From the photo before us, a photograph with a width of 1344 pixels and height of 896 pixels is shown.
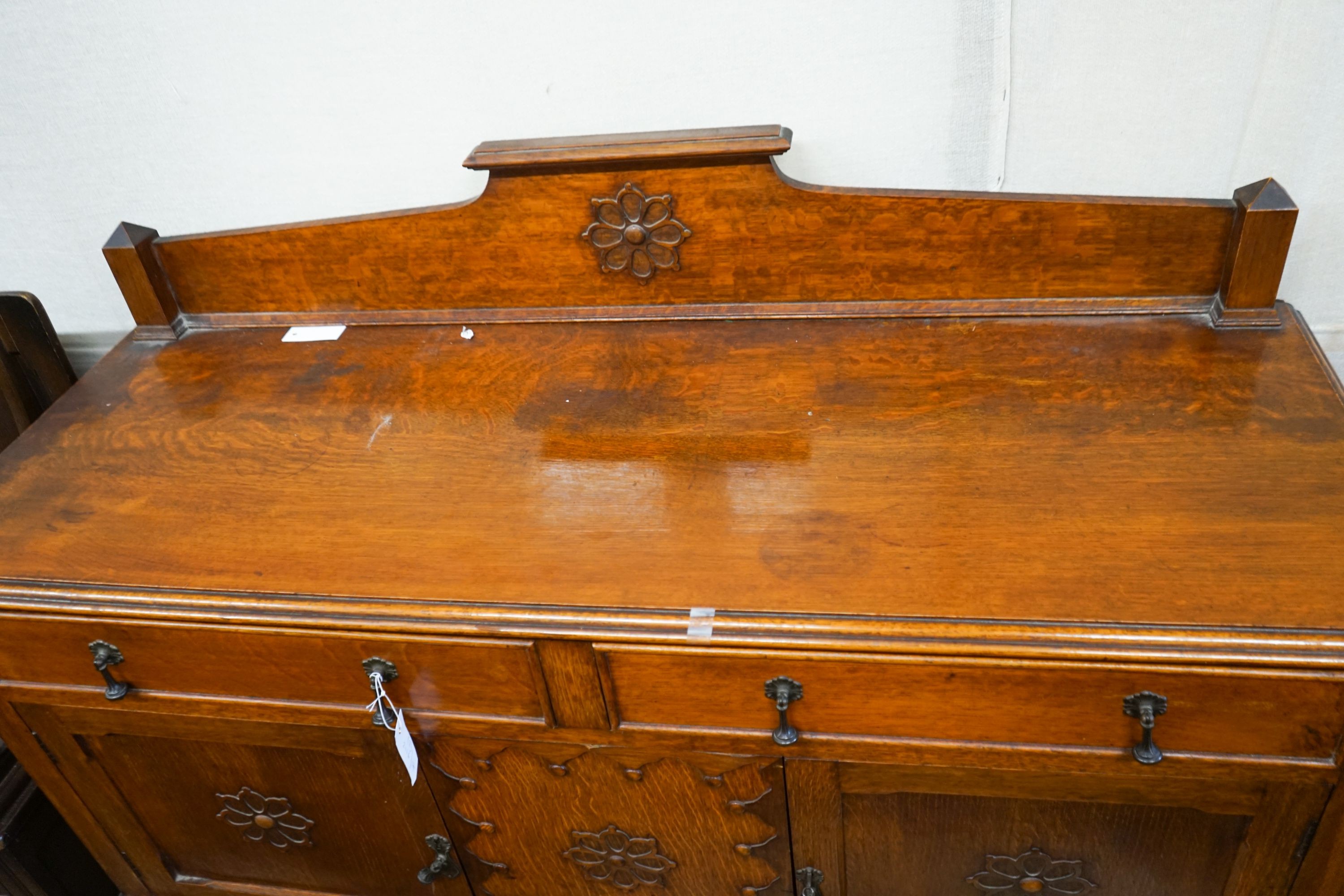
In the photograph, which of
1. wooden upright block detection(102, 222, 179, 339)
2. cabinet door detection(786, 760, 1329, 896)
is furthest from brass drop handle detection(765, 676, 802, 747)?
wooden upright block detection(102, 222, 179, 339)

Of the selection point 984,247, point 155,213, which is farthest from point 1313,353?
point 155,213

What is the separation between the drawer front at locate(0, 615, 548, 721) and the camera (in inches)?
39.8

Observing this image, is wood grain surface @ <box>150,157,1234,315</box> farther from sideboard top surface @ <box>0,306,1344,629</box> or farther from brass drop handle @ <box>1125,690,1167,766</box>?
brass drop handle @ <box>1125,690,1167,766</box>

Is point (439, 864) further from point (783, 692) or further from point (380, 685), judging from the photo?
point (783, 692)

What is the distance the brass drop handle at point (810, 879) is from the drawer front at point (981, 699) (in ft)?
0.78

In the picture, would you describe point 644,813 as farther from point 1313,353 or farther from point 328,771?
point 1313,353

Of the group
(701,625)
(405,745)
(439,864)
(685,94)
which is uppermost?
(685,94)

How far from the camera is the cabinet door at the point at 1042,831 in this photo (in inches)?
38.3

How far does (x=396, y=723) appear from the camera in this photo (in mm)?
1083

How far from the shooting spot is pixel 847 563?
0.93 meters

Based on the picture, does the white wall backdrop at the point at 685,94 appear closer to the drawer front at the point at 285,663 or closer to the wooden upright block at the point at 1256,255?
the wooden upright block at the point at 1256,255

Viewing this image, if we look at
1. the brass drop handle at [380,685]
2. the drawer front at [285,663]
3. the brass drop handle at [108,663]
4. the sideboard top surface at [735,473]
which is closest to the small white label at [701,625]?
the sideboard top surface at [735,473]

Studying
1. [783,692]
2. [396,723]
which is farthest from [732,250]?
[396,723]

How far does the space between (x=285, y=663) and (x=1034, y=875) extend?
2.83 feet
